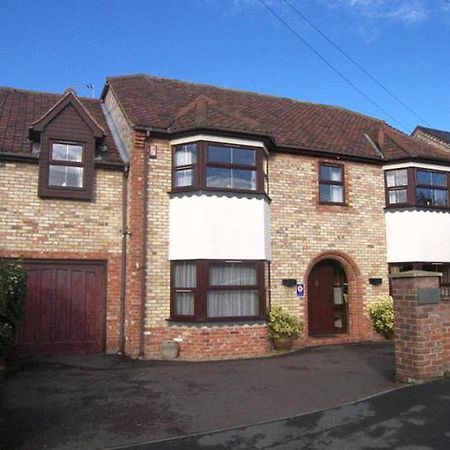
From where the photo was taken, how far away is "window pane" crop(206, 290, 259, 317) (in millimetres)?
11344

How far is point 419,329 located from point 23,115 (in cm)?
1147

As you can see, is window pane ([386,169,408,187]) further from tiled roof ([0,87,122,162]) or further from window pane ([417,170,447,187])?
tiled roof ([0,87,122,162])

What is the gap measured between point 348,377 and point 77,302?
6.45 m

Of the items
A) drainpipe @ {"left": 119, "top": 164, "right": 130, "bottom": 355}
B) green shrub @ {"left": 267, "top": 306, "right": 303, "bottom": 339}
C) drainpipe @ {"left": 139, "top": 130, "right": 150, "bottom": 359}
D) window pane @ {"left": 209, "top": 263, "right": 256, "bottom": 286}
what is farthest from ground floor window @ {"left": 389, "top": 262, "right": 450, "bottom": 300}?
drainpipe @ {"left": 119, "top": 164, "right": 130, "bottom": 355}

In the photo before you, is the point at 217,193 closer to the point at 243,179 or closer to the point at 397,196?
the point at 243,179

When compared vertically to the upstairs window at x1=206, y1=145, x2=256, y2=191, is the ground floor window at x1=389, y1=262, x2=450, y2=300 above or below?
below

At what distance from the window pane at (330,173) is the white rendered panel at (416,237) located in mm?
1928

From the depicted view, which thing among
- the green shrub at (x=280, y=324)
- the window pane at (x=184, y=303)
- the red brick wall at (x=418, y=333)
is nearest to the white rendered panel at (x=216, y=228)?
the window pane at (x=184, y=303)

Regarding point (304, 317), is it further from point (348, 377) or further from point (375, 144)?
point (375, 144)

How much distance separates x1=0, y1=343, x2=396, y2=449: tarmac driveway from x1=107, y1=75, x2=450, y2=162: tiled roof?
5647 mm

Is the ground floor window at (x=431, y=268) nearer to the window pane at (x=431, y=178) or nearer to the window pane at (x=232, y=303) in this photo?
the window pane at (x=431, y=178)

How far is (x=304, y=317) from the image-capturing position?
42.5ft

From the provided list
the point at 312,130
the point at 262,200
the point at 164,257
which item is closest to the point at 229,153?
the point at 262,200

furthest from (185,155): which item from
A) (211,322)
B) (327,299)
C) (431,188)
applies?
(431,188)
